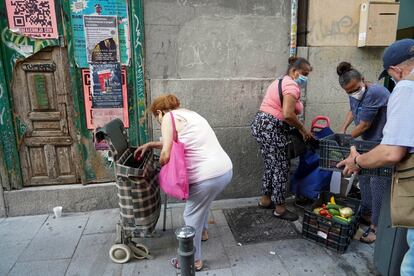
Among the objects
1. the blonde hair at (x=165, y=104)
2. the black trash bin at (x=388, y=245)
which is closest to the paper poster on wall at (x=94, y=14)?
the blonde hair at (x=165, y=104)

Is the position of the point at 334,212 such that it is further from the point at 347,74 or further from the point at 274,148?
the point at 347,74

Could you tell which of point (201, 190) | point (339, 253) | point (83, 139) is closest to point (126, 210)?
point (201, 190)

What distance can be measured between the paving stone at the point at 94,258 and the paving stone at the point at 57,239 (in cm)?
10

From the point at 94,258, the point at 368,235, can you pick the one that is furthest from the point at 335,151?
the point at 94,258

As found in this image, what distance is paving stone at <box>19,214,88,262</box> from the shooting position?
297 centimetres

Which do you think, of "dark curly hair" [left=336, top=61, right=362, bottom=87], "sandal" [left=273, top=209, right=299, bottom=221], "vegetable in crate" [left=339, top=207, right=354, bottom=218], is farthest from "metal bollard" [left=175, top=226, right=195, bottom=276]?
"dark curly hair" [left=336, top=61, right=362, bottom=87]

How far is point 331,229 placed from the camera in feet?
9.75

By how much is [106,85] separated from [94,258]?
197 cm

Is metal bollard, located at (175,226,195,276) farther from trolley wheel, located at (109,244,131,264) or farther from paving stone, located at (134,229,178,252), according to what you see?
paving stone, located at (134,229,178,252)

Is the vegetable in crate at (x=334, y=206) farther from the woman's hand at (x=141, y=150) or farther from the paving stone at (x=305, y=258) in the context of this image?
the woman's hand at (x=141, y=150)

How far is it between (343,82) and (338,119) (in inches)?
52.4

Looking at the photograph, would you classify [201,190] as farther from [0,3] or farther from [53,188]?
[0,3]

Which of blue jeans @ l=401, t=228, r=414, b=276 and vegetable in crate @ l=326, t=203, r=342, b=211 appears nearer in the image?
blue jeans @ l=401, t=228, r=414, b=276

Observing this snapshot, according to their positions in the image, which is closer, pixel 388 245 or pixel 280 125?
pixel 388 245
